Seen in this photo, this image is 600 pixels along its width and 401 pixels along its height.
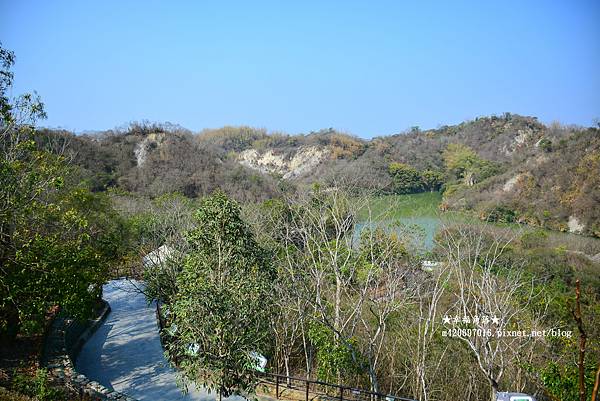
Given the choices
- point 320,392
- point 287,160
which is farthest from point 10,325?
point 287,160

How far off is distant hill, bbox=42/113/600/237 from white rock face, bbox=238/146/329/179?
0.21m

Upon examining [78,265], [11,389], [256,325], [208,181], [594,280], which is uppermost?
[208,181]

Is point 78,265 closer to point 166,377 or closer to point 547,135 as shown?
point 166,377

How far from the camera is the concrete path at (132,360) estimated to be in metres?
9.92

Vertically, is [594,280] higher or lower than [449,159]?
lower

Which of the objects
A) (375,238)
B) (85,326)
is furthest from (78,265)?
(375,238)

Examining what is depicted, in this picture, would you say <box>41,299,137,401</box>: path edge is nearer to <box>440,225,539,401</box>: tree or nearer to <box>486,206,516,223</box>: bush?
<box>440,225,539,401</box>: tree

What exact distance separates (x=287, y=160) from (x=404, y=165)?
25473mm

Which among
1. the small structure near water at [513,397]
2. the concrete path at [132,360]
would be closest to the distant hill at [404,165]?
the concrete path at [132,360]

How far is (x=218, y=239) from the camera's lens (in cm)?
1034

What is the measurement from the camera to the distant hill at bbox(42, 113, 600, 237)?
34.7 m

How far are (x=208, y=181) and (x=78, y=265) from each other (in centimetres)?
3837

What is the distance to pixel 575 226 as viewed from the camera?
32.9m

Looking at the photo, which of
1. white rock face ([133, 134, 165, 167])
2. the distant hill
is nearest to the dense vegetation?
the distant hill
